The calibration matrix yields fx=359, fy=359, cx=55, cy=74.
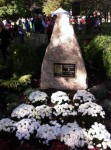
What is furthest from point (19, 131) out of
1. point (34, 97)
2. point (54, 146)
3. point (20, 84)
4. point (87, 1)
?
point (87, 1)

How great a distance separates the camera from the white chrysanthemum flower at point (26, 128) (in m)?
6.24

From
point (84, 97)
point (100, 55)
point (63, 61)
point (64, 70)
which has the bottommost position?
point (84, 97)

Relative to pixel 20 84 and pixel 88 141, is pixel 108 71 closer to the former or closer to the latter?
pixel 20 84

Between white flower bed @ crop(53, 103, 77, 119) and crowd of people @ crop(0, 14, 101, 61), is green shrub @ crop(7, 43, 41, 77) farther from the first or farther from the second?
white flower bed @ crop(53, 103, 77, 119)

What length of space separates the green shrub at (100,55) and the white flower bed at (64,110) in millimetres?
3140

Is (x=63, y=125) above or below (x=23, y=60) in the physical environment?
below

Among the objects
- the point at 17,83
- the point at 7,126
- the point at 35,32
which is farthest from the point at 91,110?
the point at 35,32

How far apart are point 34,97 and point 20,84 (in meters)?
1.60

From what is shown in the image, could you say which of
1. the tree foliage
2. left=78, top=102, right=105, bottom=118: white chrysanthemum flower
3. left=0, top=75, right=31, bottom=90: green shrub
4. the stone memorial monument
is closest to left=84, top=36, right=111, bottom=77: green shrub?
the stone memorial monument

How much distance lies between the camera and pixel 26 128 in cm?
637

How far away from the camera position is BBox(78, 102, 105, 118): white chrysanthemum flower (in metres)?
6.97

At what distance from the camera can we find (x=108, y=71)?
33.2 feet

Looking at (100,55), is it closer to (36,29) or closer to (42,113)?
(42,113)

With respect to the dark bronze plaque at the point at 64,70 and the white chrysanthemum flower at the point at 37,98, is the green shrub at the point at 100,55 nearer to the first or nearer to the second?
the dark bronze plaque at the point at 64,70
